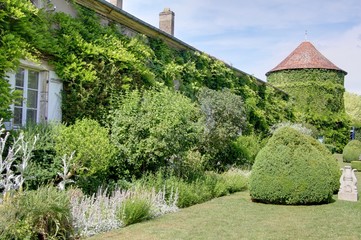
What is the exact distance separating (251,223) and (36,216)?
416 centimetres

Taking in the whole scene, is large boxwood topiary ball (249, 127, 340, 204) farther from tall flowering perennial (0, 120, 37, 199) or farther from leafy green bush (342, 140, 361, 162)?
leafy green bush (342, 140, 361, 162)

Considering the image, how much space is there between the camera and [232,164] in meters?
16.9

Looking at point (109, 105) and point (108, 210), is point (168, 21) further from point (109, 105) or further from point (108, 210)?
point (108, 210)

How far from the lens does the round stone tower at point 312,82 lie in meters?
35.8

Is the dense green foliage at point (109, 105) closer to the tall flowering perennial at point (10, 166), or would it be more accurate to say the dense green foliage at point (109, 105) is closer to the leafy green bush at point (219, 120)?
the leafy green bush at point (219, 120)

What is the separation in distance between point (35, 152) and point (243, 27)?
37.2 feet

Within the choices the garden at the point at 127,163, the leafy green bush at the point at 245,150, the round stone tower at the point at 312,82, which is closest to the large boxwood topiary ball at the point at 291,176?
the garden at the point at 127,163

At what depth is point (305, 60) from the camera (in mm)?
36938

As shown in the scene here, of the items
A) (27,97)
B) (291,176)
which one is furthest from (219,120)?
(27,97)

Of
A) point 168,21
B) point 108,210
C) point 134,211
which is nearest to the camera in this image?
point 108,210

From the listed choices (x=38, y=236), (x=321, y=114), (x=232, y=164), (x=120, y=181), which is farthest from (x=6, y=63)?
(x=321, y=114)

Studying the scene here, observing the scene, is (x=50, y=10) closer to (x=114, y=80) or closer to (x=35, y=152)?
(x=114, y=80)

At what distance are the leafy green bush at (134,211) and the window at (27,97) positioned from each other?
3.57 meters

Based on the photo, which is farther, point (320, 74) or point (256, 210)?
point (320, 74)
